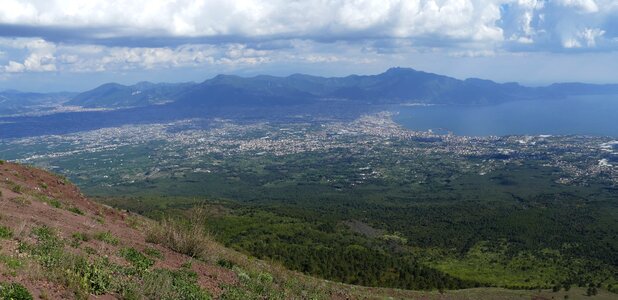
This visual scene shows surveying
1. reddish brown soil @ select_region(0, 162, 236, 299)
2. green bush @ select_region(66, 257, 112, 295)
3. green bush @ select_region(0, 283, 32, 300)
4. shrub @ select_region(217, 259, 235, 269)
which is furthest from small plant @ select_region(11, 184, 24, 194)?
green bush @ select_region(0, 283, 32, 300)

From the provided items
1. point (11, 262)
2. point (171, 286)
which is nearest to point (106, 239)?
point (171, 286)

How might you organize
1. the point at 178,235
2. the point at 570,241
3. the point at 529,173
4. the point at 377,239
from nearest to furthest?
the point at 178,235 → the point at 377,239 → the point at 570,241 → the point at 529,173

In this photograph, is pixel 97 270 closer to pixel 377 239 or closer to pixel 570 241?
pixel 377 239

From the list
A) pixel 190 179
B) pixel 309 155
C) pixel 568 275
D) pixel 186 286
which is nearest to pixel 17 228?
pixel 186 286

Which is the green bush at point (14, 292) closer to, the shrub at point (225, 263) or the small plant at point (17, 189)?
the shrub at point (225, 263)

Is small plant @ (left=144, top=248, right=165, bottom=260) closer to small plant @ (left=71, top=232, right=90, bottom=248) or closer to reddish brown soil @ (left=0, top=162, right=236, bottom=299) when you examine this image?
reddish brown soil @ (left=0, top=162, right=236, bottom=299)
